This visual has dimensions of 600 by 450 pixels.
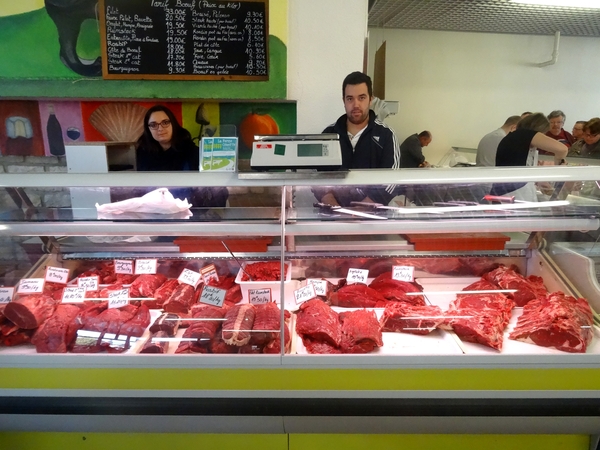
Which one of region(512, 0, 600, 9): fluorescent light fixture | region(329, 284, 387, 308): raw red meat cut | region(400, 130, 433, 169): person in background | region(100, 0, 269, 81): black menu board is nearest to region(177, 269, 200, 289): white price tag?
region(329, 284, 387, 308): raw red meat cut

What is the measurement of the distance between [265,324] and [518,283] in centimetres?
150

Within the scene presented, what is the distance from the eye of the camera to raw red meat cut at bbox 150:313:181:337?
1.98 metres

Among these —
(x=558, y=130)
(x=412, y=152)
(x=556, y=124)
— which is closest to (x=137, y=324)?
(x=412, y=152)

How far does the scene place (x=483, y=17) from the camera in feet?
21.5

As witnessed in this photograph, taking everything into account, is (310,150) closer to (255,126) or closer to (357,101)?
(357,101)

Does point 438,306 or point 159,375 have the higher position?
point 438,306

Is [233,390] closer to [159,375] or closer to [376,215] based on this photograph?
[159,375]

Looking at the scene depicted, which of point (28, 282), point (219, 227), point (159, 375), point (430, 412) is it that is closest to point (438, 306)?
point (430, 412)

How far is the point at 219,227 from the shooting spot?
194 centimetres

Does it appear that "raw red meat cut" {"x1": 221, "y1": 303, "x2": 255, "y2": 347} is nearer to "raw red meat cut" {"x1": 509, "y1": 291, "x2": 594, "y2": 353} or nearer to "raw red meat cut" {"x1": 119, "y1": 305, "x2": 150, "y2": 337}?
"raw red meat cut" {"x1": 119, "y1": 305, "x2": 150, "y2": 337}

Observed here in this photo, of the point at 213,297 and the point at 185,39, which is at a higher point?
the point at 185,39

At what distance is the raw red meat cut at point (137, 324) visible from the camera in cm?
194

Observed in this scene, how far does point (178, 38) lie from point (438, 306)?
3.42m

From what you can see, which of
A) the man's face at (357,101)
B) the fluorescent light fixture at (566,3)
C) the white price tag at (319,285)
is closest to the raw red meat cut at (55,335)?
the white price tag at (319,285)
